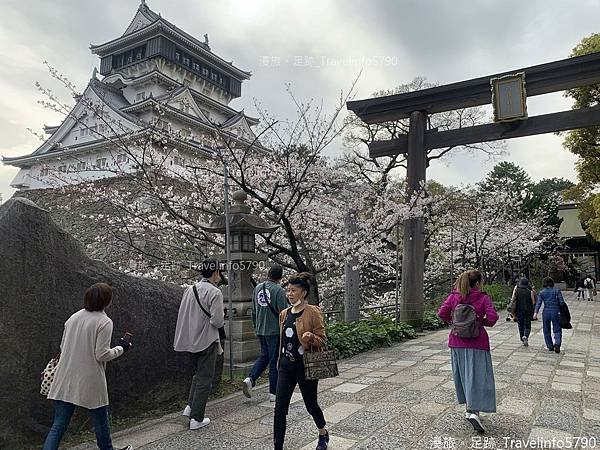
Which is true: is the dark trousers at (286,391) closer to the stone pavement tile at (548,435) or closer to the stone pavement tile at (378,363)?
the stone pavement tile at (548,435)

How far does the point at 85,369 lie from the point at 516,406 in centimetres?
463

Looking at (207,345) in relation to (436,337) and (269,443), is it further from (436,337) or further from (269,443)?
(436,337)

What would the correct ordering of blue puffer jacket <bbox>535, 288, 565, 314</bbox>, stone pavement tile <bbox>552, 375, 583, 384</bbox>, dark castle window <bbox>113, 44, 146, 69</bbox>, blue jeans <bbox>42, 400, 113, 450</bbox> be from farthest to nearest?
dark castle window <bbox>113, 44, 146, 69</bbox> → blue puffer jacket <bbox>535, 288, 565, 314</bbox> → stone pavement tile <bbox>552, 375, 583, 384</bbox> → blue jeans <bbox>42, 400, 113, 450</bbox>

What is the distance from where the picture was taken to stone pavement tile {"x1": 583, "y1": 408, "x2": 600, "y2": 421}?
448cm

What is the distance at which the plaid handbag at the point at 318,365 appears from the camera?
133 inches

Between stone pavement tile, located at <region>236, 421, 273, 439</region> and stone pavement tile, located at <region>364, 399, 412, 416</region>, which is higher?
stone pavement tile, located at <region>236, 421, 273, 439</region>

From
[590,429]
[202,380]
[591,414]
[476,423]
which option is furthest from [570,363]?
[202,380]

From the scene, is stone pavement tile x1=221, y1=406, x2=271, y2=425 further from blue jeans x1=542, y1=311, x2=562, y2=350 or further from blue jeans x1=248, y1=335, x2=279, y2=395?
blue jeans x1=542, y1=311, x2=562, y2=350

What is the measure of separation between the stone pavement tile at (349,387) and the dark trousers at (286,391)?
2295 millimetres

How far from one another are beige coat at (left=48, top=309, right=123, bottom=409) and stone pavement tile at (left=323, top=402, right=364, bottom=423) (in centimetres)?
236

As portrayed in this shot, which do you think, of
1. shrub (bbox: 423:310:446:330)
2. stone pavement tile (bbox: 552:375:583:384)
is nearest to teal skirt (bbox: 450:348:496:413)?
stone pavement tile (bbox: 552:375:583:384)

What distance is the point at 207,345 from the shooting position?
175 inches

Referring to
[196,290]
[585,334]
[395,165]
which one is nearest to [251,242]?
[196,290]

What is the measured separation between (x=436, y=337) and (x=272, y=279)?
23.3ft
